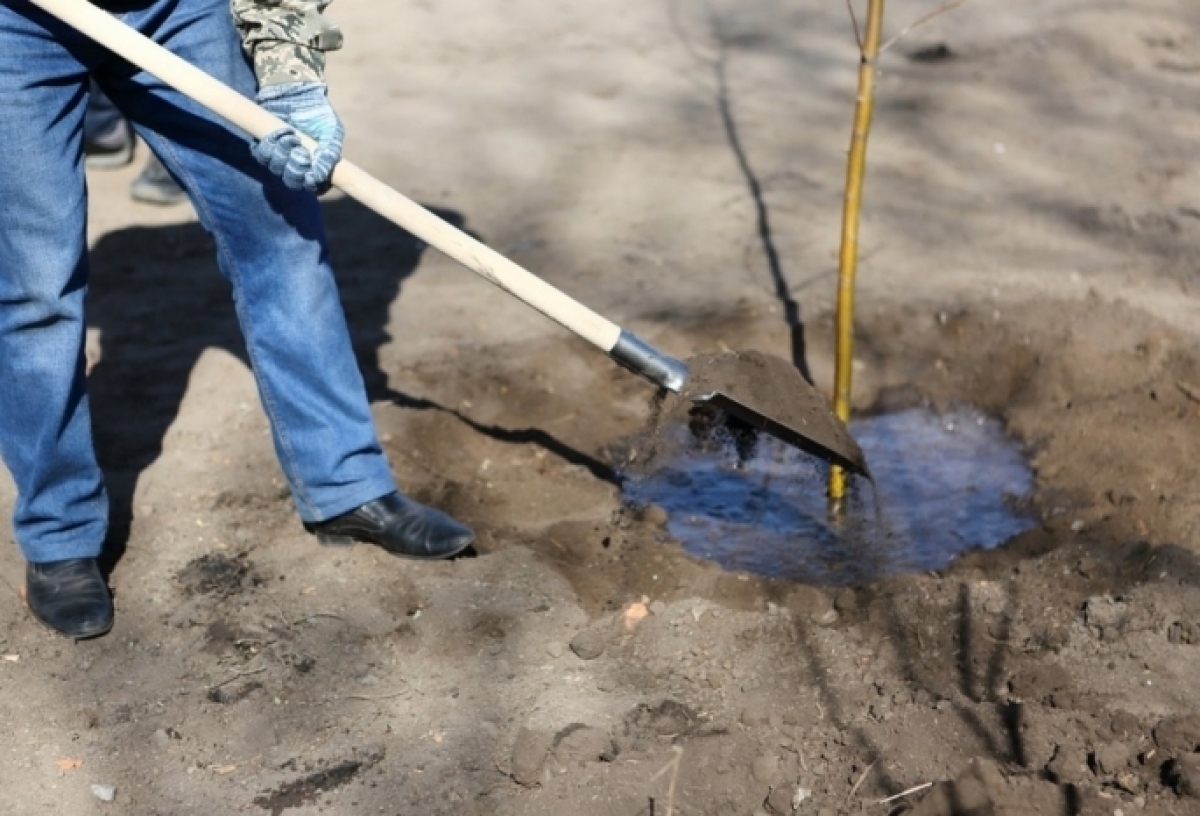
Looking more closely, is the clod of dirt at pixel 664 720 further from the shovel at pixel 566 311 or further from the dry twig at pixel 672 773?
the shovel at pixel 566 311

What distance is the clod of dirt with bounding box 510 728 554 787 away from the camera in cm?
302

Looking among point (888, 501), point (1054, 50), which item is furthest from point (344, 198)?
point (1054, 50)

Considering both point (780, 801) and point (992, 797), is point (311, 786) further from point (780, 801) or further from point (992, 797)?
point (992, 797)

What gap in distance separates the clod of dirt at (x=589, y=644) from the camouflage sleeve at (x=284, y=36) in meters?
1.36

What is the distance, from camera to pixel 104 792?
10.1 feet

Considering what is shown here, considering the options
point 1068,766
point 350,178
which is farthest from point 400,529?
point 1068,766

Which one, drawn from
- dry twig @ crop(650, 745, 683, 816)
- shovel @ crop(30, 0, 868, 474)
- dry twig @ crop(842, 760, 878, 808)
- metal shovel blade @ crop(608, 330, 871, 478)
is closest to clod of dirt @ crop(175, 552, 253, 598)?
shovel @ crop(30, 0, 868, 474)

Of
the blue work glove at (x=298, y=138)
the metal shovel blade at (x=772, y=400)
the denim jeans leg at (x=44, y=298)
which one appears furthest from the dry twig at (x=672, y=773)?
the denim jeans leg at (x=44, y=298)

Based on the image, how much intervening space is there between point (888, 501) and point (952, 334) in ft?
2.77

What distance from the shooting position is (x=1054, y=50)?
6.91 m

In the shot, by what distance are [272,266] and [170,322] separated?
1.79 m

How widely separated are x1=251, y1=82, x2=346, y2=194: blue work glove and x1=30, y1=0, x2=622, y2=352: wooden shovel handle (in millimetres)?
28

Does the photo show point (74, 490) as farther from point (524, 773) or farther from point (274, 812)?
point (524, 773)

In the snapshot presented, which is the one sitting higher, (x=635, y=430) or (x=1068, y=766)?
(x=1068, y=766)
